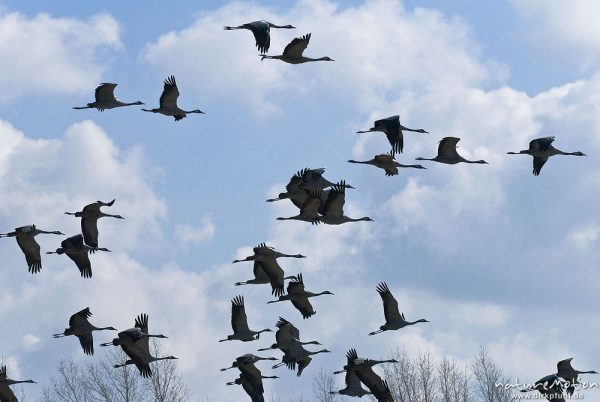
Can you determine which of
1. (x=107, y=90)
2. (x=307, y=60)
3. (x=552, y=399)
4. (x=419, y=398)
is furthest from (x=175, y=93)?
(x=419, y=398)

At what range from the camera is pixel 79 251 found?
3884 cm

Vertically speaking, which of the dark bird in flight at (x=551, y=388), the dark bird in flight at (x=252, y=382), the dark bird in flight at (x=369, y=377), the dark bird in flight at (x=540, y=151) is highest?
the dark bird in flight at (x=540, y=151)

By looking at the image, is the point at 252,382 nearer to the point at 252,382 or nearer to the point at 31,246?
the point at 252,382

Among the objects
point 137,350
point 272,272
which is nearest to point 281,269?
point 272,272

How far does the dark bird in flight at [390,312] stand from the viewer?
36750mm

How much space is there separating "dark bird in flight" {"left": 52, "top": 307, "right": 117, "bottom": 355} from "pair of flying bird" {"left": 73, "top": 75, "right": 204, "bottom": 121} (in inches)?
204

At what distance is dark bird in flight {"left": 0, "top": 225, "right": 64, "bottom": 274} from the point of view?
38.5 m

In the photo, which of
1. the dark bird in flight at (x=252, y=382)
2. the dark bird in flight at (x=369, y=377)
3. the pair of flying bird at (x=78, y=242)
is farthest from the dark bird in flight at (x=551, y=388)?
the pair of flying bird at (x=78, y=242)

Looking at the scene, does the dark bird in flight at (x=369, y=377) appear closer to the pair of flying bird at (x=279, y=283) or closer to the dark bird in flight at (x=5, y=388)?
the pair of flying bird at (x=279, y=283)

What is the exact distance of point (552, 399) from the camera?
112ft

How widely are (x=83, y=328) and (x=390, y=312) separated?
7505 millimetres

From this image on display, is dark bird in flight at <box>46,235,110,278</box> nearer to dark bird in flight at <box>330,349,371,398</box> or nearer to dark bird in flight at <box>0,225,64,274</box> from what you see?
dark bird in flight at <box>0,225,64,274</box>

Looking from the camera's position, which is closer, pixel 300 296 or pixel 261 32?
pixel 261 32

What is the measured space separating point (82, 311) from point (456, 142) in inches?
396
